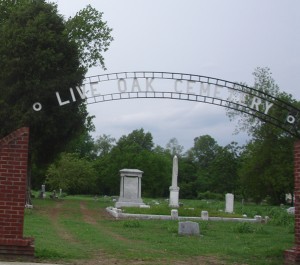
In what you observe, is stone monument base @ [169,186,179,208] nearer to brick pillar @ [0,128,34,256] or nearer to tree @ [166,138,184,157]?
brick pillar @ [0,128,34,256]

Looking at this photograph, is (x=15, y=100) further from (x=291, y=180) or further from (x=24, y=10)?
(x=291, y=180)

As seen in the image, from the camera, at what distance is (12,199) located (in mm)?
10773

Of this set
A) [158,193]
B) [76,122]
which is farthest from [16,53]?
[158,193]

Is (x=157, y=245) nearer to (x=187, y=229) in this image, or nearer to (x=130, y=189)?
Answer: (x=187, y=229)

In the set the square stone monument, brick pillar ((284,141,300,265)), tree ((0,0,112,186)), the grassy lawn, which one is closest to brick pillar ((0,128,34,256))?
the grassy lawn

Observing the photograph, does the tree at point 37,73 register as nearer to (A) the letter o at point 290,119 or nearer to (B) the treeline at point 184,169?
(B) the treeline at point 184,169

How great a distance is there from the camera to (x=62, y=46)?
2778cm

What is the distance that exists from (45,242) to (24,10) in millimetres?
17649


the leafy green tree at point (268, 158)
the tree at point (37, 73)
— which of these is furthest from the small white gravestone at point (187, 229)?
the leafy green tree at point (268, 158)

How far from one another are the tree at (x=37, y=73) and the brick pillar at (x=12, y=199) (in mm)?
15195

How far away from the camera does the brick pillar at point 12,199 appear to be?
35.2 feet

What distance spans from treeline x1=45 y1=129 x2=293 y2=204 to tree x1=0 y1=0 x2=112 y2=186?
1071 centimetres

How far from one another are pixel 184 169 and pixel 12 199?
→ 7940 cm

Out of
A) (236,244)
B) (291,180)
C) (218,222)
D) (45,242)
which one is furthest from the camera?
(291,180)
